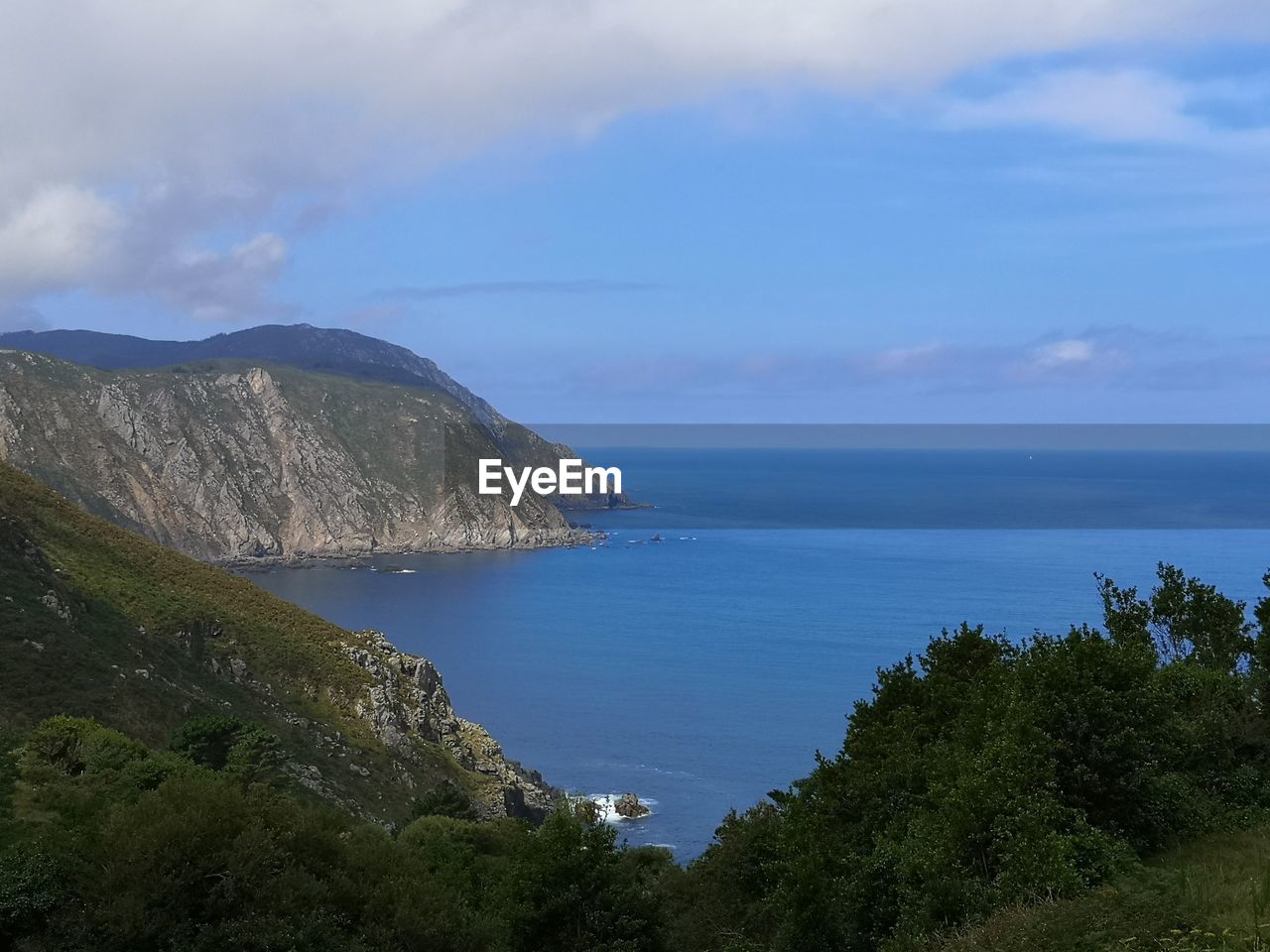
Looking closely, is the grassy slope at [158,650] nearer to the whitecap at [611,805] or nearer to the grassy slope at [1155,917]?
the whitecap at [611,805]

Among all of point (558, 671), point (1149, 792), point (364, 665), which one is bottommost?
point (558, 671)

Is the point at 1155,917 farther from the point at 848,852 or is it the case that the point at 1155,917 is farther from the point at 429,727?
the point at 429,727

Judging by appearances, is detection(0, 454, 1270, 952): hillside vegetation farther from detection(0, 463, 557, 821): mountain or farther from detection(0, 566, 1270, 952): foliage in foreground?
detection(0, 463, 557, 821): mountain

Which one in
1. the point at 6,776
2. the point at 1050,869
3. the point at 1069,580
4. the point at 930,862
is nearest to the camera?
the point at 1050,869

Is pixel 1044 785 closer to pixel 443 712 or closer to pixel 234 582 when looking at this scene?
pixel 443 712

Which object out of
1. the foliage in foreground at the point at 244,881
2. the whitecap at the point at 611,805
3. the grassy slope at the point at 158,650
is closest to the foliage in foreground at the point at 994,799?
the foliage in foreground at the point at 244,881

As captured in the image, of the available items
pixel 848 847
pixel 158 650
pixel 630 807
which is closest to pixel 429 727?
pixel 630 807

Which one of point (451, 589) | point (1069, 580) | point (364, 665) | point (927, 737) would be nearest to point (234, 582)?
point (364, 665)
